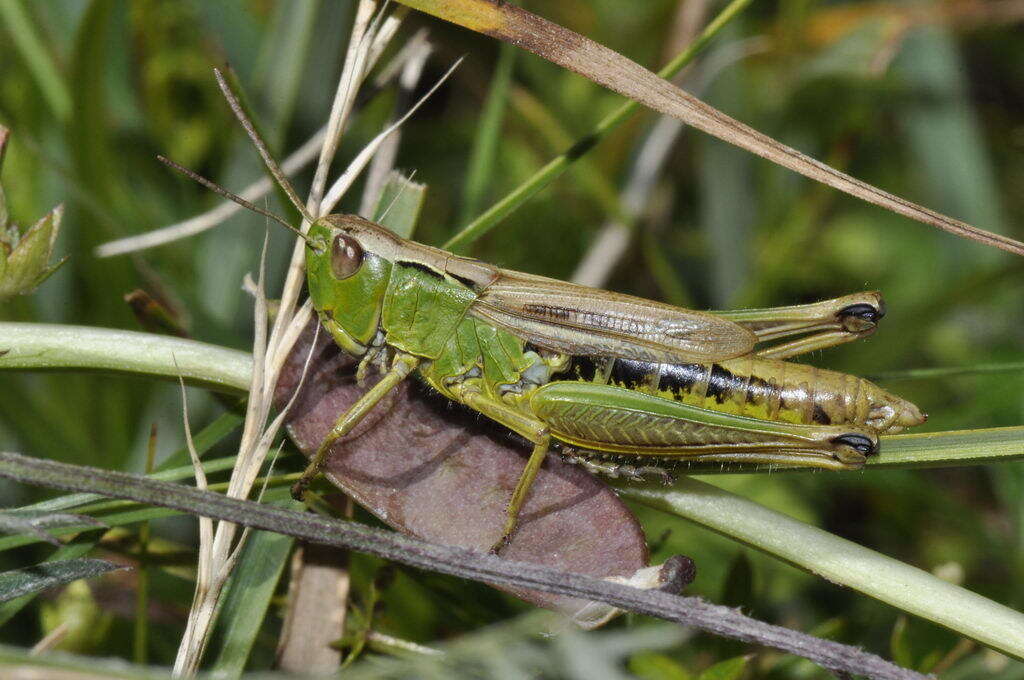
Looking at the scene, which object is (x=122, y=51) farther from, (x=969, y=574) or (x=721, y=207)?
(x=969, y=574)

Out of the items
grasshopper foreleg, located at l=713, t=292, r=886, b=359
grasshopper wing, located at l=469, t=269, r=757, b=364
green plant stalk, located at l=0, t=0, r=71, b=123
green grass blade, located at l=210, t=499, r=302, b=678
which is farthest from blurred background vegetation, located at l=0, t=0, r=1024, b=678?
grasshopper wing, located at l=469, t=269, r=757, b=364

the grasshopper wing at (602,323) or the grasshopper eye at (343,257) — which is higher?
the grasshopper wing at (602,323)

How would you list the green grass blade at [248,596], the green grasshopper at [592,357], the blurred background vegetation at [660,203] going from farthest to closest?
the blurred background vegetation at [660,203] → the green grasshopper at [592,357] → the green grass blade at [248,596]

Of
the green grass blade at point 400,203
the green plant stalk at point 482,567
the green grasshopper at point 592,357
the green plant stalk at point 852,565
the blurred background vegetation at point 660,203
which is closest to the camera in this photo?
the green plant stalk at point 482,567

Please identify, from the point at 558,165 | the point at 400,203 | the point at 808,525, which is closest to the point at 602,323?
the point at 558,165

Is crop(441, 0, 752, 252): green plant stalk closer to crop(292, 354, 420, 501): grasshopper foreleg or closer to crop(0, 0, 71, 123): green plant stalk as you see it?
crop(292, 354, 420, 501): grasshopper foreleg

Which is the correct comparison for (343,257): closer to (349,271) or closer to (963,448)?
(349,271)

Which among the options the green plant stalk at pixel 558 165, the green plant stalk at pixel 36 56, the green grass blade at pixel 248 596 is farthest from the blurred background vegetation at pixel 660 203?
the green plant stalk at pixel 558 165

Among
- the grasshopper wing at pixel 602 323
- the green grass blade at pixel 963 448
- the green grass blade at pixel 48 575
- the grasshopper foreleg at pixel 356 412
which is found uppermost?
the grasshopper wing at pixel 602 323

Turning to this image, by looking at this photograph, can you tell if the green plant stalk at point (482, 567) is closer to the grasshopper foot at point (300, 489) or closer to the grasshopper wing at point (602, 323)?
the grasshopper foot at point (300, 489)
